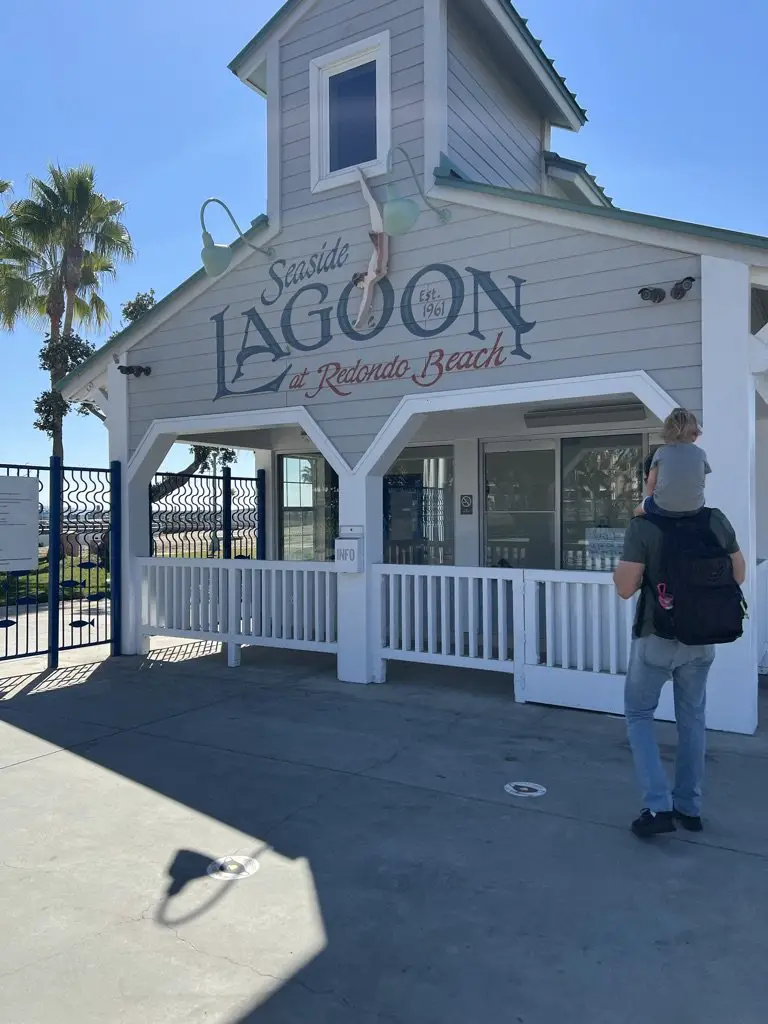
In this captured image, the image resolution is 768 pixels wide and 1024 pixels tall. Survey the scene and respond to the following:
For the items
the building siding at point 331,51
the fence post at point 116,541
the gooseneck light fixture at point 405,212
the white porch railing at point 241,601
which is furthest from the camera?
the fence post at point 116,541

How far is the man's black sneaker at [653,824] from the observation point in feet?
12.7

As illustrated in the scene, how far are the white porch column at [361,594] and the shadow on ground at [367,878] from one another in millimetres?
1320

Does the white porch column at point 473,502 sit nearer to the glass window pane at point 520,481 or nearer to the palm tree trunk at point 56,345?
the glass window pane at point 520,481

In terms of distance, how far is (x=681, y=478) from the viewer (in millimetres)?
3795

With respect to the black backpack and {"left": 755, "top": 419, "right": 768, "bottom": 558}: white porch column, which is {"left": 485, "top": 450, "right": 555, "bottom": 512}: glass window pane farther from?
the black backpack

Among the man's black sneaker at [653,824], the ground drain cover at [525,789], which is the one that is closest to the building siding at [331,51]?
the ground drain cover at [525,789]

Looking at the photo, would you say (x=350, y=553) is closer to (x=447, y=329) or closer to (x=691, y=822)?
(x=447, y=329)

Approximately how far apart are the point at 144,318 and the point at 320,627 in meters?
3.98

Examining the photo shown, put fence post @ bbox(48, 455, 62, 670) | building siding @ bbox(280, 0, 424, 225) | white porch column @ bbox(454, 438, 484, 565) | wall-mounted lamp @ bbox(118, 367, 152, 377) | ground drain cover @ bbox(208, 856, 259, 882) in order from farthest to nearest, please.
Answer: white porch column @ bbox(454, 438, 484, 565) < wall-mounted lamp @ bbox(118, 367, 152, 377) < fence post @ bbox(48, 455, 62, 670) < building siding @ bbox(280, 0, 424, 225) < ground drain cover @ bbox(208, 856, 259, 882)

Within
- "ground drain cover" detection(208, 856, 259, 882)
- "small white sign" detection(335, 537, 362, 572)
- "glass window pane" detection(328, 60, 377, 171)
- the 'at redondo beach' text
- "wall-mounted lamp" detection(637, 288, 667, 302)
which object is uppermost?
"glass window pane" detection(328, 60, 377, 171)

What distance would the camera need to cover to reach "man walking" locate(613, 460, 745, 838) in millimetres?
3723

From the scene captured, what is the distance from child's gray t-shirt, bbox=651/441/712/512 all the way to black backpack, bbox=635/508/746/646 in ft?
0.23

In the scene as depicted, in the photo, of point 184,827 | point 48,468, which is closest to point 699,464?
point 184,827

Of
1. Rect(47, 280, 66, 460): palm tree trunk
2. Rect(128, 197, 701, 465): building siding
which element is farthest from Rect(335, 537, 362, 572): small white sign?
Rect(47, 280, 66, 460): palm tree trunk
